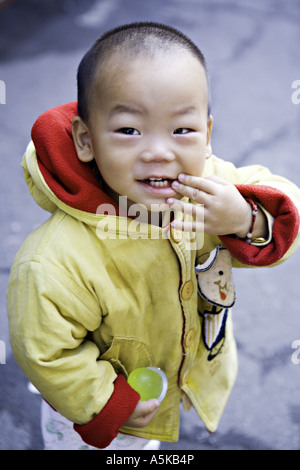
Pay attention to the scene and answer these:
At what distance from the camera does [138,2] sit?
136 inches

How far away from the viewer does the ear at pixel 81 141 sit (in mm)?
920

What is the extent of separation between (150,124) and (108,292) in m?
0.31

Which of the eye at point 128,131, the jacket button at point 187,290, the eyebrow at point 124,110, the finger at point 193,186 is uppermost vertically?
the eyebrow at point 124,110

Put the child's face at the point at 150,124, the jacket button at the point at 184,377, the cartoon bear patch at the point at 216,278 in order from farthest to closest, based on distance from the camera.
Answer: the jacket button at the point at 184,377, the cartoon bear patch at the point at 216,278, the child's face at the point at 150,124

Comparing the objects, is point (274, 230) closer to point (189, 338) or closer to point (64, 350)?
point (189, 338)

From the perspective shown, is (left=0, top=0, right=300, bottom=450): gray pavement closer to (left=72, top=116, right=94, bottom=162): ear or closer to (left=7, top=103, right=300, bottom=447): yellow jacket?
(left=7, top=103, right=300, bottom=447): yellow jacket

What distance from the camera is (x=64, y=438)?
4.03 ft

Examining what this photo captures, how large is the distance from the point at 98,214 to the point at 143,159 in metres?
0.14

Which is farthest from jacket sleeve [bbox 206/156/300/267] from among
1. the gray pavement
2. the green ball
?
the gray pavement

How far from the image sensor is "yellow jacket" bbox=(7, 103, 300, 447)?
0.91 meters

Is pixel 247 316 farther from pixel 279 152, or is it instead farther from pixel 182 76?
pixel 182 76

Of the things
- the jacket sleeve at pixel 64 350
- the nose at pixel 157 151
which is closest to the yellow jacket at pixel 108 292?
the jacket sleeve at pixel 64 350

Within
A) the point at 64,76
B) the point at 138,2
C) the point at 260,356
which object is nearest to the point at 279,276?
the point at 260,356

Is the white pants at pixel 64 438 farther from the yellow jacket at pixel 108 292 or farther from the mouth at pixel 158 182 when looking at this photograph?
the mouth at pixel 158 182
